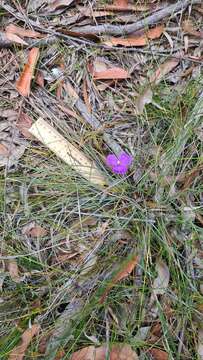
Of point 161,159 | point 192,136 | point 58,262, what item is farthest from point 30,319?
point 192,136

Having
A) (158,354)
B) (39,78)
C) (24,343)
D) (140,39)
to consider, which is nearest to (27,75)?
(39,78)

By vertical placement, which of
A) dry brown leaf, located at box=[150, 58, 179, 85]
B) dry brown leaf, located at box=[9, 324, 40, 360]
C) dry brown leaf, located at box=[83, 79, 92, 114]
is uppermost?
dry brown leaf, located at box=[150, 58, 179, 85]

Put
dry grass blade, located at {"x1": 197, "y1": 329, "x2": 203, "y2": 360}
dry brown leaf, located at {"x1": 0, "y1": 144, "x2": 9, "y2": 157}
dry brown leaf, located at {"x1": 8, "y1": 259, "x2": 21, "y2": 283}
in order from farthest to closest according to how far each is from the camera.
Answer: dry brown leaf, located at {"x1": 0, "y1": 144, "x2": 9, "y2": 157} → dry brown leaf, located at {"x1": 8, "y1": 259, "x2": 21, "y2": 283} → dry grass blade, located at {"x1": 197, "y1": 329, "x2": 203, "y2": 360}

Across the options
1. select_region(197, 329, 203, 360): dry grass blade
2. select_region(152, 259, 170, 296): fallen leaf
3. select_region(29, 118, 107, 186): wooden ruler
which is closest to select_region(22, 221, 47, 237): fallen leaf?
select_region(29, 118, 107, 186): wooden ruler

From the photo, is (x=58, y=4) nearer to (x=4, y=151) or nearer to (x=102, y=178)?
(x=4, y=151)

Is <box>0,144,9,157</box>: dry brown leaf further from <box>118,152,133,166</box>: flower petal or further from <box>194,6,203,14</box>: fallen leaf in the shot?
<box>194,6,203,14</box>: fallen leaf

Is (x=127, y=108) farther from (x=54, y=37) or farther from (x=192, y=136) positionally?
(x=54, y=37)
